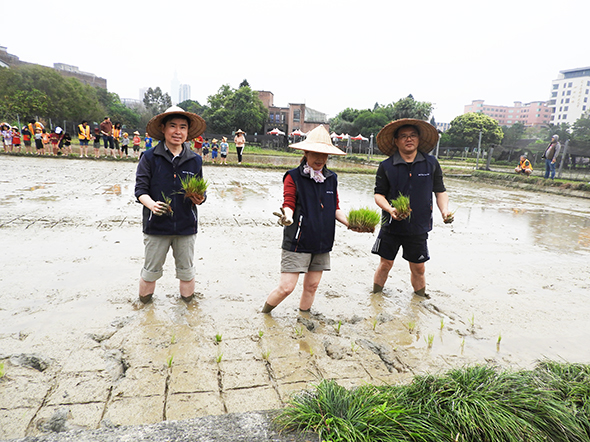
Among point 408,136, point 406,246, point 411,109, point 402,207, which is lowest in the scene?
point 406,246

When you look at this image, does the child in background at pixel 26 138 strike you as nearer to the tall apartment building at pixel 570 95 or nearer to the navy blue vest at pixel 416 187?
the navy blue vest at pixel 416 187

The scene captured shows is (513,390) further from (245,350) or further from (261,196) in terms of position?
(261,196)

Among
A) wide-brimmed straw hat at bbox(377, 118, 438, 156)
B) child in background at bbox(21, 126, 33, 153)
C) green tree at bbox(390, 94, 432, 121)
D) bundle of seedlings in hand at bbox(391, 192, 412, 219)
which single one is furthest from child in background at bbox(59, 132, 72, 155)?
green tree at bbox(390, 94, 432, 121)

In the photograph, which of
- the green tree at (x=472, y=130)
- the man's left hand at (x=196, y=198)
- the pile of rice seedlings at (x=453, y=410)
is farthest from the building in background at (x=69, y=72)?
the pile of rice seedlings at (x=453, y=410)

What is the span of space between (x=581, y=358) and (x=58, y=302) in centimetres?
483

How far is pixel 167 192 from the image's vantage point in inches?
142

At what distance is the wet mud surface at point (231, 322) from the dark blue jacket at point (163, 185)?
2.77 feet

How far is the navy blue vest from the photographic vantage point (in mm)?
4043

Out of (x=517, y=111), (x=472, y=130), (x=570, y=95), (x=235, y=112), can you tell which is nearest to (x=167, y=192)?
(x=235, y=112)

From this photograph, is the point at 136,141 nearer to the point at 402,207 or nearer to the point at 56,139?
the point at 56,139

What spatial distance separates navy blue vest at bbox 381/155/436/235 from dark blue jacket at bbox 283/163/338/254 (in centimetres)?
99

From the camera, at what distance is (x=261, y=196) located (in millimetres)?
11094

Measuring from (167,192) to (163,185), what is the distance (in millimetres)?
75

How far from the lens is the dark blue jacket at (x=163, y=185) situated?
141 inches
